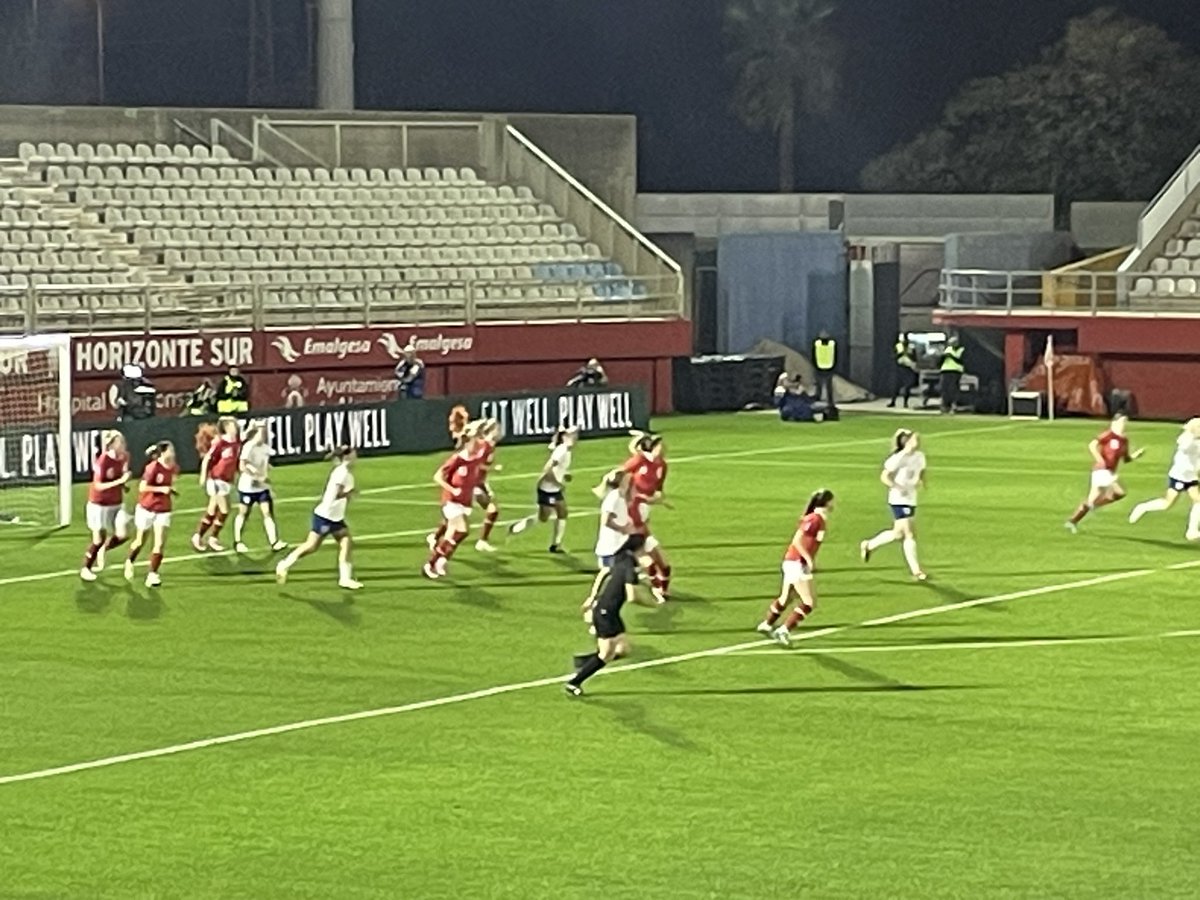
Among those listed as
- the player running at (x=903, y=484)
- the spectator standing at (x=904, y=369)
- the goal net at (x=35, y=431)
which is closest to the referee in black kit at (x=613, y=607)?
the player running at (x=903, y=484)

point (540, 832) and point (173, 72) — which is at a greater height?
point (173, 72)

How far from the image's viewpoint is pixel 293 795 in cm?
1880

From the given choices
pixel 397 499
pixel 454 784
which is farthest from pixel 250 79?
pixel 454 784

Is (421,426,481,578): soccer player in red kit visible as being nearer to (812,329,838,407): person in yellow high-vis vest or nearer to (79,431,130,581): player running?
(79,431,130,581): player running

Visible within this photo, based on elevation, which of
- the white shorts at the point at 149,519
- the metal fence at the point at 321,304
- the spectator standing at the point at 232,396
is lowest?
the white shorts at the point at 149,519

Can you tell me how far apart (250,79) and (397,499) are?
28850 millimetres

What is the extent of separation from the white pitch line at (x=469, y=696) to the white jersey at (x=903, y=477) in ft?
5.07

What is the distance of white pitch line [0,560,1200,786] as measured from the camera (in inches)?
787

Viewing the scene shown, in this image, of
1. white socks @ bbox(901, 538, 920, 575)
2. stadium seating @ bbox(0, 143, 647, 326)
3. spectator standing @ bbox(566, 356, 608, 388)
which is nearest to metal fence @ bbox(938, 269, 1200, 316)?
stadium seating @ bbox(0, 143, 647, 326)

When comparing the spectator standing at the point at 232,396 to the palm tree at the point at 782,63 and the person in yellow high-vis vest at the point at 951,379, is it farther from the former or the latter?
the palm tree at the point at 782,63

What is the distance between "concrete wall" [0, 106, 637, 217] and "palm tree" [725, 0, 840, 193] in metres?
28.2

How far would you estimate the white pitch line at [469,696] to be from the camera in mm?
20000

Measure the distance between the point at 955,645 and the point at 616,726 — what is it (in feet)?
17.9

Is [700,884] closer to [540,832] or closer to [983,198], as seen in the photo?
[540,832]
